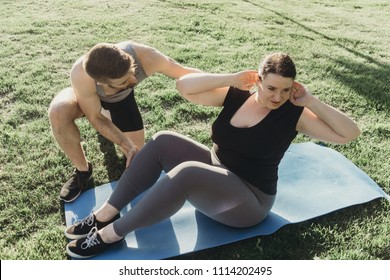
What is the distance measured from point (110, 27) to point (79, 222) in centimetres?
465

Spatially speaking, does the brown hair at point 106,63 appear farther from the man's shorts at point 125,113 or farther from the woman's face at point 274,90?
the woman's face at point 274,90

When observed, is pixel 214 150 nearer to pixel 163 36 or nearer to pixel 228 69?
pixel 228 69

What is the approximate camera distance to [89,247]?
2824 mm

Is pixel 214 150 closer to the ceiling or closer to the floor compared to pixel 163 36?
closer to the ceiling

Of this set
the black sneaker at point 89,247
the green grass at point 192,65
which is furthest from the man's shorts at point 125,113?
the black sneaker at point 89,247

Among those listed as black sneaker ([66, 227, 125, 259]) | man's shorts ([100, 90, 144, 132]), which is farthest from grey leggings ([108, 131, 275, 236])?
man's shorts ([100, 90, 144, 132])

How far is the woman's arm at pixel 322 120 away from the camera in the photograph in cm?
271

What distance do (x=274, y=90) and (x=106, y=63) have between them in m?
1.15

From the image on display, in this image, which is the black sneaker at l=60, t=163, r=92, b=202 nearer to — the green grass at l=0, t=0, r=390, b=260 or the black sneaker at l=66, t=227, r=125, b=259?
the green grass at l=0, t=0, r=390, b=260

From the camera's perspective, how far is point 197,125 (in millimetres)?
4539

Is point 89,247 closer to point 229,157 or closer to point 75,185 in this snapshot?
point 75,185

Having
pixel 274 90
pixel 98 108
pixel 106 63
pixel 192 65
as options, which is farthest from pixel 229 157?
pixel 192 65
